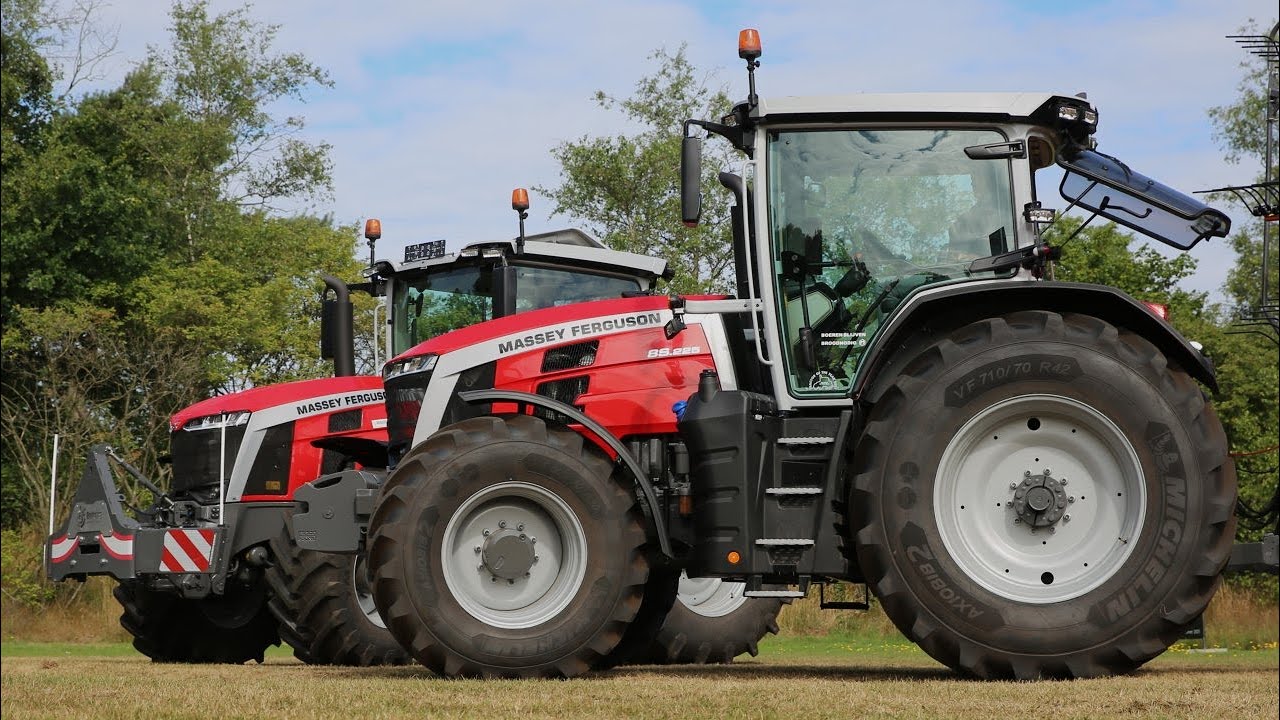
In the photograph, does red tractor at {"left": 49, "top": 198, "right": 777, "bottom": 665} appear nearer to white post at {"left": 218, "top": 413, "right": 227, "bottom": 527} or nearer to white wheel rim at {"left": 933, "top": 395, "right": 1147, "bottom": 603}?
white post at {"left": 218, "top": 413, "right": 227, "bottom": 527}

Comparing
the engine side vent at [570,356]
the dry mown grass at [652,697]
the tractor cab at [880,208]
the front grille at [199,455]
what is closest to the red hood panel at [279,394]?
the front grille at [199,455]

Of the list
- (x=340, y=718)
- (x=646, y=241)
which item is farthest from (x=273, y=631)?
(x=646, y=241)

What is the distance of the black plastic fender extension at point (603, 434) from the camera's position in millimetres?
7918

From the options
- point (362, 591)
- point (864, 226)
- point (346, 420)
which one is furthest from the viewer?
point (346, 420)

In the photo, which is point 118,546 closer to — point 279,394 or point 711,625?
point 279,394

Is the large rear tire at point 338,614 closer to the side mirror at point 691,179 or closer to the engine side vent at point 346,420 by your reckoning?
the engine side vent at point 346,420

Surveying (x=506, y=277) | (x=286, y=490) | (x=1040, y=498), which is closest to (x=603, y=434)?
(x=1040, y=498)

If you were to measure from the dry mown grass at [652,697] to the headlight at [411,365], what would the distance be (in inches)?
67.9

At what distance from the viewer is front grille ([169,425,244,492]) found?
12.3m

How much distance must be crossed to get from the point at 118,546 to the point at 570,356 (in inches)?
172

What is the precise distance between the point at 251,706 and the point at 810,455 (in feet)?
9.48

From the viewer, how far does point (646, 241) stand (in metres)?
25.5

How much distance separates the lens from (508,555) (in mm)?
7953

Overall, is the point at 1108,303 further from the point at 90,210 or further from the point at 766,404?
the point at 90,210
